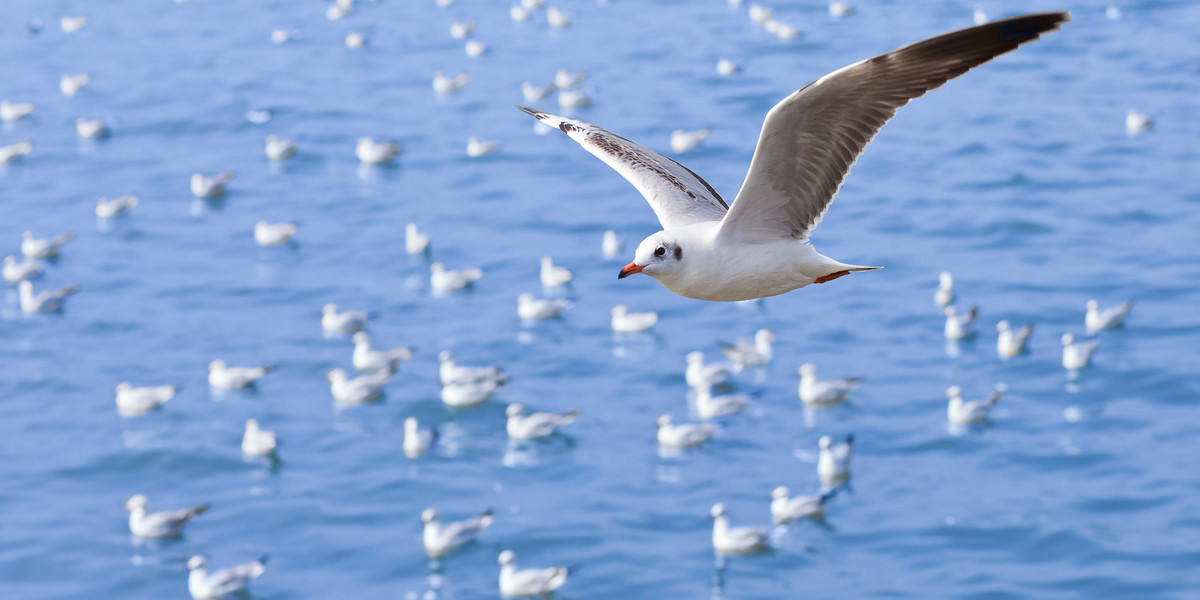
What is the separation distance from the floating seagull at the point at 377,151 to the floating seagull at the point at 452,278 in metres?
5.55

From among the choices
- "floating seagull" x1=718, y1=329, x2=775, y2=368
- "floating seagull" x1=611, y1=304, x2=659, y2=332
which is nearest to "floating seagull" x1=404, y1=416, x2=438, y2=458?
"floating seagull" x1=611, y1=304, x2=659, y2=332

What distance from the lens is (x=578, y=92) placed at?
33.9 metres

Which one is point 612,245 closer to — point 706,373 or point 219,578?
point 706,373

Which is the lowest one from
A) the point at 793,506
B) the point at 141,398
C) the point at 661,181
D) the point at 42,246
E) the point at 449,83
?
the point at 661,181

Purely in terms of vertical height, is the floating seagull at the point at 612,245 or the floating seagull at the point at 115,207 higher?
the floating seagull at the point at 115,207

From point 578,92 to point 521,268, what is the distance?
6054 millimetres

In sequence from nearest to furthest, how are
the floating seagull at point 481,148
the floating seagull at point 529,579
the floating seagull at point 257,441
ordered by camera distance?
the floating seagull at point 529,579
the floating seagull at point 257,441
the floating seagull at point 481,148

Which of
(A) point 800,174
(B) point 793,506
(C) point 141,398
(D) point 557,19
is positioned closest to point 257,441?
(C) point 141,398

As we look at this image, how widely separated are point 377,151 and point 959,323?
559 inches

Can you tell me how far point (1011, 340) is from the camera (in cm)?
2544

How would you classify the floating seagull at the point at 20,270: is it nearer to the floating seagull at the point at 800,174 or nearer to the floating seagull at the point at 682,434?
the floating seagull at the point at 682,434

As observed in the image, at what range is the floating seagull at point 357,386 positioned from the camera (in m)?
26.1

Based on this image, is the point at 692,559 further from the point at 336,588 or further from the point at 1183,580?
the point at 1183,580

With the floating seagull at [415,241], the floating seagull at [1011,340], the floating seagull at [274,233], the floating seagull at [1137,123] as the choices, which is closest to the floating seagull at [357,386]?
the floating seagull at [415,241]
